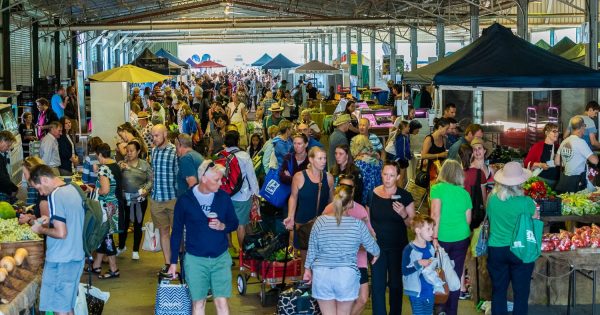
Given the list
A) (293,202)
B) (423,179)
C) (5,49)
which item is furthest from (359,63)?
(293,202)

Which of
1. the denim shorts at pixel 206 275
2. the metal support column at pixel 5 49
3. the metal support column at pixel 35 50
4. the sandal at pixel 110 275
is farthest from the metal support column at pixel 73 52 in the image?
the denim shorts at pixel 206 275

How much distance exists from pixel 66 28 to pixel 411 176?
19603 mm

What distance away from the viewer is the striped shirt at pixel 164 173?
419 inches

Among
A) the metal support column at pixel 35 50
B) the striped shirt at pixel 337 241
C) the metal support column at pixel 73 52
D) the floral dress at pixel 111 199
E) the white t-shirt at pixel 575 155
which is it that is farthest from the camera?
the metal support column at pixel 73 52

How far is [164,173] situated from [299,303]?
3.01 meters

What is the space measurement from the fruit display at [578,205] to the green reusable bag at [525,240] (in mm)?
1895

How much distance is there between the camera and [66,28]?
33.4m

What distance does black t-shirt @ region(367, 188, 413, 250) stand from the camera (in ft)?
27.3

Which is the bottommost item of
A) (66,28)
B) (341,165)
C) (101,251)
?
(101,251)

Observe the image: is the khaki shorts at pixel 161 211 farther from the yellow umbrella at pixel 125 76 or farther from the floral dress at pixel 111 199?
the yellow umbrella at pixel 125 76

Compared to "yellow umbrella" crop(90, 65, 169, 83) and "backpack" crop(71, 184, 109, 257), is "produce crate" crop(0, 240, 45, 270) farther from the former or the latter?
"yellow umbrella" crop(90, 65, 169, 83)

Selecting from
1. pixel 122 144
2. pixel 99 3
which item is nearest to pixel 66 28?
pixel 99 3

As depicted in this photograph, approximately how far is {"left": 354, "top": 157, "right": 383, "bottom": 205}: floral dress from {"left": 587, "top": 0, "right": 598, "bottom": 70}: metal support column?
7.69 m

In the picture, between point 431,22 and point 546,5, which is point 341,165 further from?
point 546,5
